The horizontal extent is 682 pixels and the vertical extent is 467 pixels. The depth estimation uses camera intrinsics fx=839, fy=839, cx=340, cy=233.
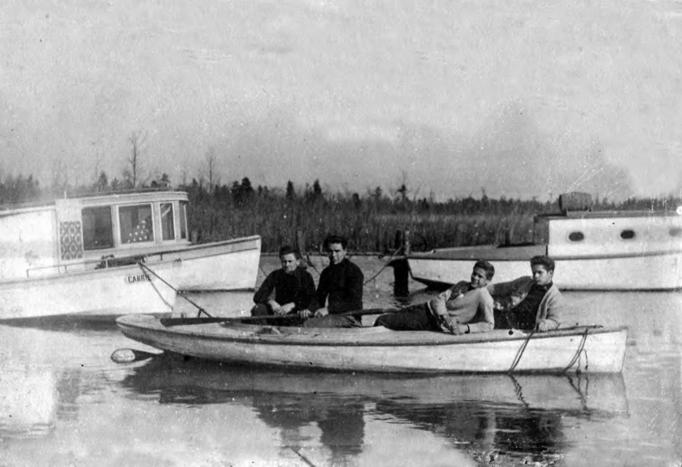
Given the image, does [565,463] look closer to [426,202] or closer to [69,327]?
[69,327]

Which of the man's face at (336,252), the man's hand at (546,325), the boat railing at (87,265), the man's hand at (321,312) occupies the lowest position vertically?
the man's hand at (546,325)

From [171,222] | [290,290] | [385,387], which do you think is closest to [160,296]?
[171,222]

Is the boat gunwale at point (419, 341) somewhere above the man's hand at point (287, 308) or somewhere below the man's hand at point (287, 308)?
below

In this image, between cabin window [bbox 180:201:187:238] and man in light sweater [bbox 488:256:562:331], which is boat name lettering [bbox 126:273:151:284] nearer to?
cabin window [bbox 180:201:187:238]

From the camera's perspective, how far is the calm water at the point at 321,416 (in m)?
7.25

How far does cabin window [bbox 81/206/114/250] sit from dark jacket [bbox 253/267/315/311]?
7.10m

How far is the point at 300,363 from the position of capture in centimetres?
1027

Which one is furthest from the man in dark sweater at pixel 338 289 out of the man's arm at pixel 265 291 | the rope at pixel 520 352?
the rope at pixel 520 352

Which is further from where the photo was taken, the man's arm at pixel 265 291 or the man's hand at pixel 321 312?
the man's arm at pixel 265 291

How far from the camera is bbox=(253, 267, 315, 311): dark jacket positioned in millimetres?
10469

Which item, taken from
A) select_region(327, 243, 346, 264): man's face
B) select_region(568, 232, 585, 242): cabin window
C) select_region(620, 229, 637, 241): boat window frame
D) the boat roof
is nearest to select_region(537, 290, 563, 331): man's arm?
select_region(327, 243, 346, 264): man's face

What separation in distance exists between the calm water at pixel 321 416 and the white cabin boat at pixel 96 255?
11.2 ft

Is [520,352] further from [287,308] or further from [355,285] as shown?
[287,308]

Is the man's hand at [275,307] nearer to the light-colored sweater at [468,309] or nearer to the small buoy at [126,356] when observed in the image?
the light-colored sweater at [468,309]
